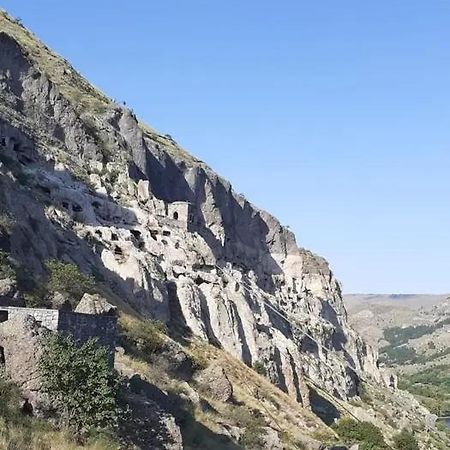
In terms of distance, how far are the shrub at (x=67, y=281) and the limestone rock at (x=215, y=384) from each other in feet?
17.0

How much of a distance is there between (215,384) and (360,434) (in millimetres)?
14755

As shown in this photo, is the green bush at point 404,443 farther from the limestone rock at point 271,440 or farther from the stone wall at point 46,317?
the stone wall at point 46,317

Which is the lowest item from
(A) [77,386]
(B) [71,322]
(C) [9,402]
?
(C) [9,402]

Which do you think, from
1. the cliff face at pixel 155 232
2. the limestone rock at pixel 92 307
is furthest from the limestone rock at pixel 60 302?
the cliff face at pixel 155 232

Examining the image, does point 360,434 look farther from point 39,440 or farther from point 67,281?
point 39,440

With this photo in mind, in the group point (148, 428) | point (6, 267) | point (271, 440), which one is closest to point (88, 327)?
point (148, 428)

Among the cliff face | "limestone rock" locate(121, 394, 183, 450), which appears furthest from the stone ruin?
the cliff face

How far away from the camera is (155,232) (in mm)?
43688

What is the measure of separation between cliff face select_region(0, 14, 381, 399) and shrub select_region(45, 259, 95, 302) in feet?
2.03

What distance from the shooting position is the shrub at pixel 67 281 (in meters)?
23.5

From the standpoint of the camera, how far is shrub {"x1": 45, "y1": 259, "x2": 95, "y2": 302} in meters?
23.5

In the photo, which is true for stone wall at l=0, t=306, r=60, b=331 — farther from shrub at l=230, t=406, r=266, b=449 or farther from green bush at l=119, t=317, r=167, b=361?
green bush at l=119, t=317, r=167, b=361

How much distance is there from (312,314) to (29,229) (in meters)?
47.7

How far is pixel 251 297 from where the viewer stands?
154 ft
